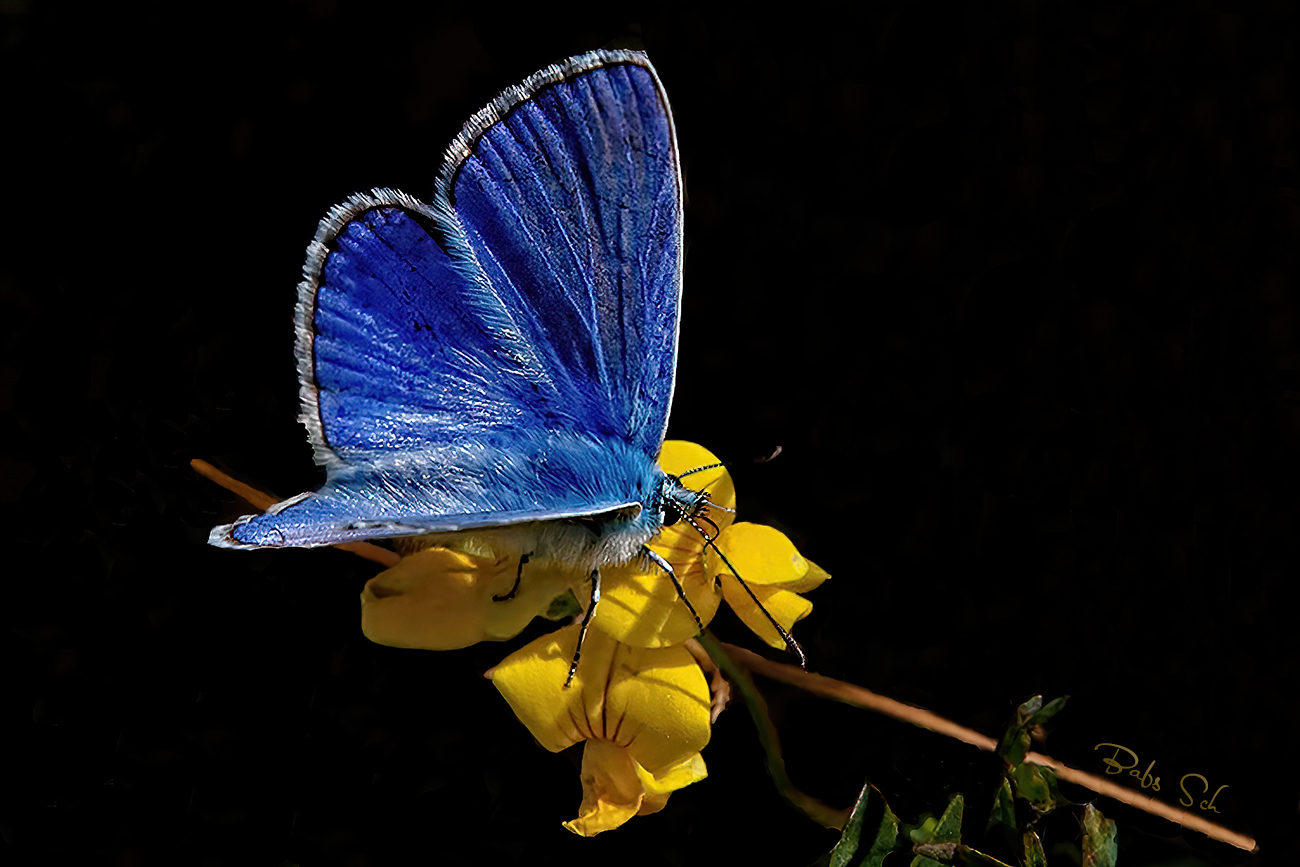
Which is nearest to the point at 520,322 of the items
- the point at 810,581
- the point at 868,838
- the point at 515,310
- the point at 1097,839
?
the point at 515,310

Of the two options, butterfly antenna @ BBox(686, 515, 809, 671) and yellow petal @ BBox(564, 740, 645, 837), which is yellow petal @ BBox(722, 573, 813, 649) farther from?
yellow petal @ BBox(564, 740, 645, 837)

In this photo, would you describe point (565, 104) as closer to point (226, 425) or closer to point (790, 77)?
point (790, 77)

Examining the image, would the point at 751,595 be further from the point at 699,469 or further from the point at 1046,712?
the point at 1046,712

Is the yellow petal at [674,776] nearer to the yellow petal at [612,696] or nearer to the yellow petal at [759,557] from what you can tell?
the yellow petal at [612,696]

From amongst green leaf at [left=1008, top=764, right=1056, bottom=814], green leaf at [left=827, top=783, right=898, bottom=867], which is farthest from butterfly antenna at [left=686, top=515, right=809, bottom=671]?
green leaf at [left=1008, top=764, right=1056, bottom=814]

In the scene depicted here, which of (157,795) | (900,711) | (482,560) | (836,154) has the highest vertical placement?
(836,154)

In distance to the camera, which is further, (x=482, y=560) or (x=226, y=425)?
(x=226, y=425)

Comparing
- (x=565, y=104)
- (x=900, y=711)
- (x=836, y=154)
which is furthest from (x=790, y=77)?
(x=900, y=711)
